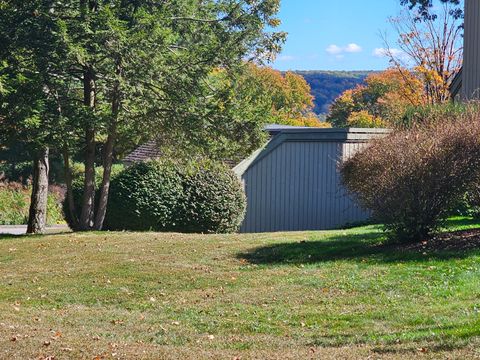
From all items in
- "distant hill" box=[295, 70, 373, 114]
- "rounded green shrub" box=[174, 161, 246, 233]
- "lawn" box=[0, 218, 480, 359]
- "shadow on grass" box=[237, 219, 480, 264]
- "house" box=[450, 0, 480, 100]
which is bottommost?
"lawn" box=[0, 218, 480, 359]

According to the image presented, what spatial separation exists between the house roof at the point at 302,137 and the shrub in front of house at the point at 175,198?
227 cm

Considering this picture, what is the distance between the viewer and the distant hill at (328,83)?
13675 centimetres

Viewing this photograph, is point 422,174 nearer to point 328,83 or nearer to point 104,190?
point 104,190

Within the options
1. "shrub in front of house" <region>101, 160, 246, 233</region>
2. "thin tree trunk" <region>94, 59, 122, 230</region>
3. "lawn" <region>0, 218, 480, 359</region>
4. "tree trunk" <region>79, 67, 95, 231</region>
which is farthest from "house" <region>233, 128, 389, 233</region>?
"lawn" <region>0, 218, 480, 359</region>

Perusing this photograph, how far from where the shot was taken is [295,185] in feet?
79.9

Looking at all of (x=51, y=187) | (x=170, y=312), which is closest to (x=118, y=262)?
(x=170, y=312)

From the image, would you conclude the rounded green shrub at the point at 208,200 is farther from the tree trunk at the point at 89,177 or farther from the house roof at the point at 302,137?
the tree trunk at the point at 89,177

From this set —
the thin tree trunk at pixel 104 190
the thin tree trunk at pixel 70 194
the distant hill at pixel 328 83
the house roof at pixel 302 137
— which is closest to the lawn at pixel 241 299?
the thin tree trunk at pixel 104 190

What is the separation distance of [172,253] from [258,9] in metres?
7.67

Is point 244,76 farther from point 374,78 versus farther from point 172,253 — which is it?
point 374,78

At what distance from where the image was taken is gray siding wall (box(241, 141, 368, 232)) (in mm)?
24203

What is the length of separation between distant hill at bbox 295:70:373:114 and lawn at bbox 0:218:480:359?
119 meters

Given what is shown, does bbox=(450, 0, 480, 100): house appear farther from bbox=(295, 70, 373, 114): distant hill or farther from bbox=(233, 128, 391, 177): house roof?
bbox=(295, 70, 373, 114): distant hill

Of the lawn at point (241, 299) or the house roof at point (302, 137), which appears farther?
the house roof at point (302, 137)
